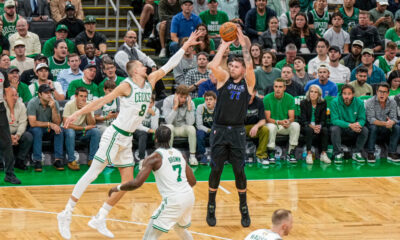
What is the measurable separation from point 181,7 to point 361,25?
12.9 feet

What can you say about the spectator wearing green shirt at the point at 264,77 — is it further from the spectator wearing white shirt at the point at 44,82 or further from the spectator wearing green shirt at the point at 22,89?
the spectator wearing green shirt at the point at 22,89

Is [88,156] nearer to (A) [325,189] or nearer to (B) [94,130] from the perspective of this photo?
(B) [94,130]

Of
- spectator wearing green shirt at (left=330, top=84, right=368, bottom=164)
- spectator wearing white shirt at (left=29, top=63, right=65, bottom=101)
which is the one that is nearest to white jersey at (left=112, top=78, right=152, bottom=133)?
spectator wearing white shirt at (left=29, top=63, right=65, bottom=101)

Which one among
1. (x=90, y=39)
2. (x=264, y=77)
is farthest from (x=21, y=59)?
(x=264, y=77)

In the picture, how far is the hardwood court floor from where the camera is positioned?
8.88 metres

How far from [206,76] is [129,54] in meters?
1.59

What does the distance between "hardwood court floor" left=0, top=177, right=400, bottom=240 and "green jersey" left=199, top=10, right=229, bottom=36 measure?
494cm

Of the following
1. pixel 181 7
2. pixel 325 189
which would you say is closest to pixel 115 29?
pixel 181 7

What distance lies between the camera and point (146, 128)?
12500 mm

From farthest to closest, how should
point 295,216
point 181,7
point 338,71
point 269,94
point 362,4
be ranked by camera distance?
point 362,4, point 181,7, point 338,71, point 269,94, point 295,216

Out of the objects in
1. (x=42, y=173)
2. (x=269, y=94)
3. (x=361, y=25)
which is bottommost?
(x=42, y=173)

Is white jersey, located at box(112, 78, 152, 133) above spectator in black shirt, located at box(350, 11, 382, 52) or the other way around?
the other way around

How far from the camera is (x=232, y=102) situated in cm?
901

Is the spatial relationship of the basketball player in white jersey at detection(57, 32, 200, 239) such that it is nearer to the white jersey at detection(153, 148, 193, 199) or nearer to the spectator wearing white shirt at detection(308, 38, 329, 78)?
the white jersey at detection(153, 148, 193, 199)
